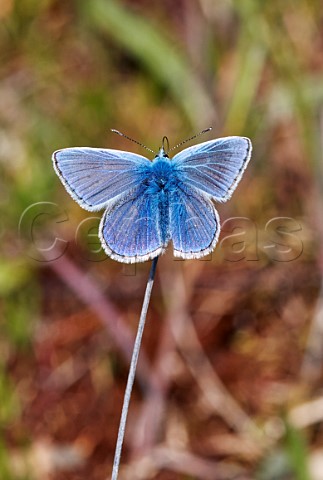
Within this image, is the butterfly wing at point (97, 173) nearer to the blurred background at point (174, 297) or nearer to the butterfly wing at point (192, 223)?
the butterfly wing at point (192, 223)

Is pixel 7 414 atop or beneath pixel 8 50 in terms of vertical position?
beneath

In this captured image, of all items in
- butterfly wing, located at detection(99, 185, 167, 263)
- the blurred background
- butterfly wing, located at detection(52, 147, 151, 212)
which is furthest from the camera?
the blurred background

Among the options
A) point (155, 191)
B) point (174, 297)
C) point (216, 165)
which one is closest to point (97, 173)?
point (155, 191)

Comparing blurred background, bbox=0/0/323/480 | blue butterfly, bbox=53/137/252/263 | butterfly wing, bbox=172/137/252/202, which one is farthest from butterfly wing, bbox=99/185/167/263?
blurred background, bbox=0/0/323/480

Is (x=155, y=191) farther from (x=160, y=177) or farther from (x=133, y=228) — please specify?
(x=133, y=228)

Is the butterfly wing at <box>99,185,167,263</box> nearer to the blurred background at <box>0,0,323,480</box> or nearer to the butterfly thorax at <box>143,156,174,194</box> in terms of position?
the butterfly thorax at <box>143,156,174,194</box>

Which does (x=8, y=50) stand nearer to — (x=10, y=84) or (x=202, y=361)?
(x=10, y=84)

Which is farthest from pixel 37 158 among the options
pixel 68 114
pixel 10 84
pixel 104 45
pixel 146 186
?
pixel 146 186
